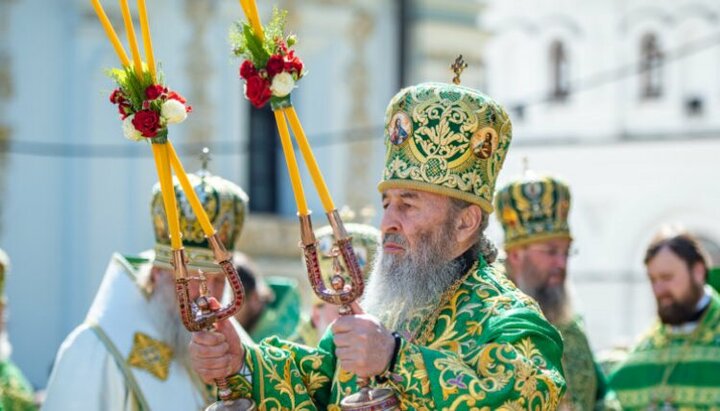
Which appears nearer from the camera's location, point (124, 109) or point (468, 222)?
point (124, 109)

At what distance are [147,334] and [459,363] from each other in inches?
82.2

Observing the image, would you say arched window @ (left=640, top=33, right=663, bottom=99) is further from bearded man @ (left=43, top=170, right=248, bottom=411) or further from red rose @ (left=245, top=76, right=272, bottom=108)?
red rose @ (left=245, top=76, right=272, bottom=108)

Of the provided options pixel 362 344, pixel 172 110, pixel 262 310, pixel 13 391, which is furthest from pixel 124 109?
pixel 262 310

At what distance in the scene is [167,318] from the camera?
6039mm

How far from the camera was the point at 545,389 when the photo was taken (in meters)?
4.19

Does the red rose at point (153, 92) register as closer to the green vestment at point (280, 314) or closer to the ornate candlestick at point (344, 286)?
the ornate candlestick at point (344, 286)

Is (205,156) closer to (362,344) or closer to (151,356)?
(151,356)

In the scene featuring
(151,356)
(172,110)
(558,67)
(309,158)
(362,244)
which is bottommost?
(151,356)

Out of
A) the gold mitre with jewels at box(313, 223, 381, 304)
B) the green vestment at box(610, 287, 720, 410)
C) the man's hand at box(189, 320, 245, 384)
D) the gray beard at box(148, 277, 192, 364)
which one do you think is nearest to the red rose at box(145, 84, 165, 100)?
the man's hand at box(189, 320, 245, 384)

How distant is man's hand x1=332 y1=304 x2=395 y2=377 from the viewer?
404 centimetres

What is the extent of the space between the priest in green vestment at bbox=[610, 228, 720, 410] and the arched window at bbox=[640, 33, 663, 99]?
27.9 metres

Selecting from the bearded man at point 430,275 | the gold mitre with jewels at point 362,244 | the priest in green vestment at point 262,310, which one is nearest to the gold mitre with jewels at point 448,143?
the bearded man at point 430,275

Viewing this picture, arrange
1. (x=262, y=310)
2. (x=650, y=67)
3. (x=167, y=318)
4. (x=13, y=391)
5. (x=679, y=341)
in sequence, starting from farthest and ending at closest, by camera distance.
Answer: (x=650, y=67) → (x=262, y=310) → (x=13, y=391) → (x=679, y=341) → (x=167, y=318)

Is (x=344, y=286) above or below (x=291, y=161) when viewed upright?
below
